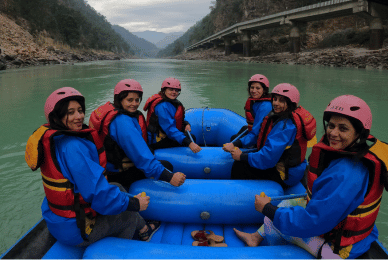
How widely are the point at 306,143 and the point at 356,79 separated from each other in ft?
41.7

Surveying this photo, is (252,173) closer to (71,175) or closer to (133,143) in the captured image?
(133,143)

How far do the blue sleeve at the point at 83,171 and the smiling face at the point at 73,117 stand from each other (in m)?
0.09

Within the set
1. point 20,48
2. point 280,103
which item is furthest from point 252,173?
point 20,48

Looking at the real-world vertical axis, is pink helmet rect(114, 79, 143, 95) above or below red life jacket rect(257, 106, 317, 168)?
above

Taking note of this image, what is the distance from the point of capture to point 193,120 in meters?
3.92

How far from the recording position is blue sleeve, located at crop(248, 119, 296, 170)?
6.79 feet

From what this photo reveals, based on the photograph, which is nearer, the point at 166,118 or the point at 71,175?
the point at 71,175

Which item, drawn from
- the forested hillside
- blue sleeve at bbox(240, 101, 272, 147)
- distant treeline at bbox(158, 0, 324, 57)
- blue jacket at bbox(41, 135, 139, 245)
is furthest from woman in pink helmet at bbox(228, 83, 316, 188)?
distant treeline at bbox(158, 0, 324, 57)

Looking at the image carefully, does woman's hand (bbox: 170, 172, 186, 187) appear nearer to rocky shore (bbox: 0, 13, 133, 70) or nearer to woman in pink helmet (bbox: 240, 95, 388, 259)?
woman in pink helmet (bbox: 240, 95, 388, 259)

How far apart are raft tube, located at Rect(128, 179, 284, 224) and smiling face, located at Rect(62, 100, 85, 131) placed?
0.90 metres

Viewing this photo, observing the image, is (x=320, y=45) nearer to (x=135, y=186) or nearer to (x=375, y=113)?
(x=375, y=113)

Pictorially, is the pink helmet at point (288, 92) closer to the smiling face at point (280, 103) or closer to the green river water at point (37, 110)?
the smiling face at point (280, 103)

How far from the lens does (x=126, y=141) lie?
1.99 metres

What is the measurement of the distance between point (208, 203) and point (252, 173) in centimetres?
61
